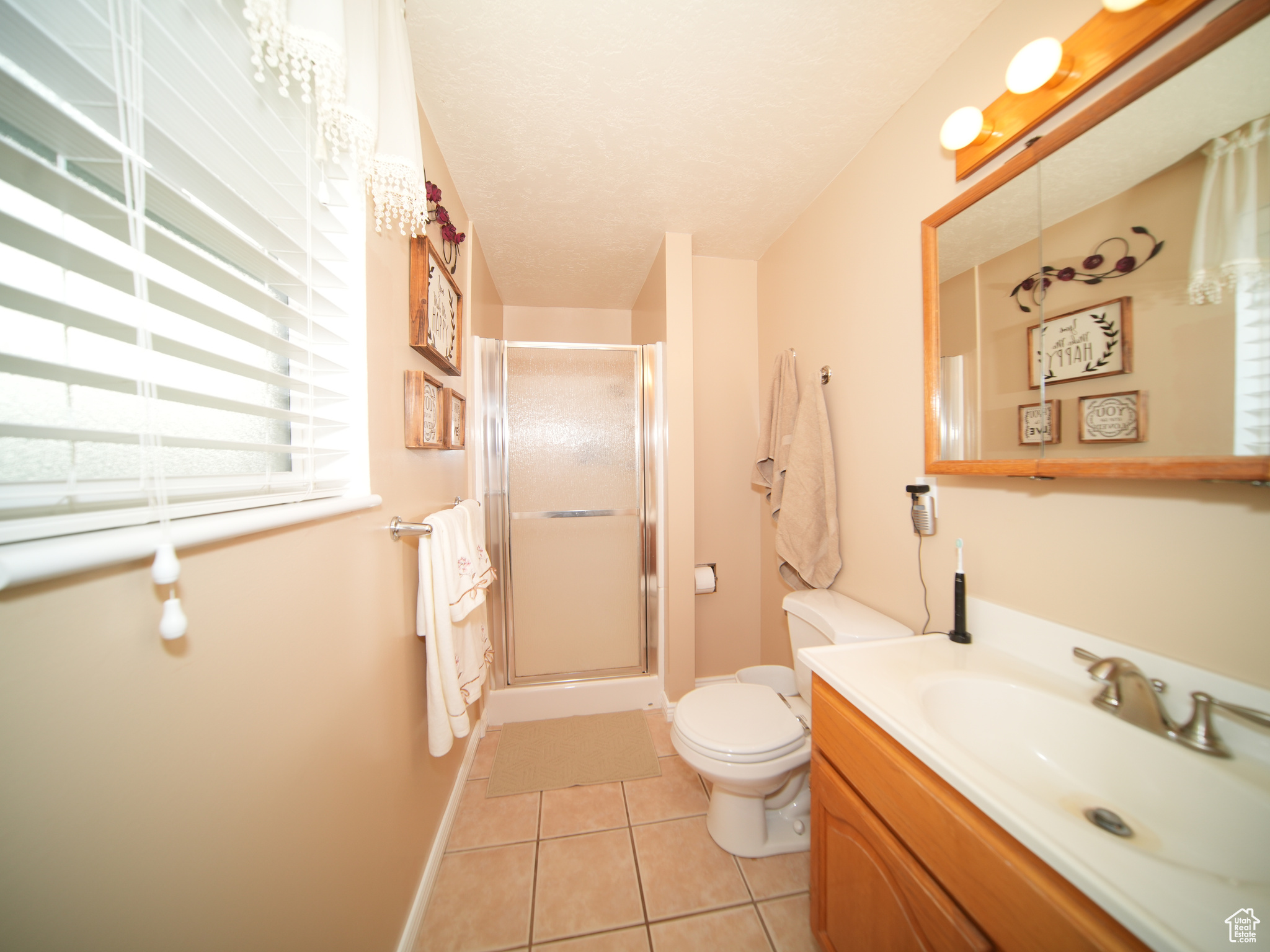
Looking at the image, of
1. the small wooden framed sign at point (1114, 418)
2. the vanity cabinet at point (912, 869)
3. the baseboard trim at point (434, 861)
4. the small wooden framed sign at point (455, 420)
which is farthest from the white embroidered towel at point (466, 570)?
the small wooden framed sign at point (1114, 418)

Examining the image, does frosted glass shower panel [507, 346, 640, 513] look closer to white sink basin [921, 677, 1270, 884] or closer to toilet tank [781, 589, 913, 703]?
toilet tank [781, 589, 913, 703]

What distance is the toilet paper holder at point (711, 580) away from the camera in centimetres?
200

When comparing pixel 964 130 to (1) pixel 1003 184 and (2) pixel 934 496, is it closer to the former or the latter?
(1) pixel 1003 184

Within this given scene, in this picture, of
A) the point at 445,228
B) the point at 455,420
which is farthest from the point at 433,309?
the point at 455,420

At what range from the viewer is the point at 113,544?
361 millimetres

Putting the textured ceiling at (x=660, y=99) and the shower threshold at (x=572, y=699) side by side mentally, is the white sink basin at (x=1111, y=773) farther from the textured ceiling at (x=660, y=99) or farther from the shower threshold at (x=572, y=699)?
the textured ceiling at (x=660, y=99)

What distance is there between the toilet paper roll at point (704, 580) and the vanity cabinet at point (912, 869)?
991mm

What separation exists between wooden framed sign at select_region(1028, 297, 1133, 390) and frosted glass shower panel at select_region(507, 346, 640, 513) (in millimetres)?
1460

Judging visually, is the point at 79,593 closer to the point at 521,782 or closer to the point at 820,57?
the point at 521,782

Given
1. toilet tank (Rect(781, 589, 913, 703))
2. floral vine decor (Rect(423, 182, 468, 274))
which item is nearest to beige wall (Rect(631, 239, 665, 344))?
floral vine decor (Rect(423, 182, 468, 274))

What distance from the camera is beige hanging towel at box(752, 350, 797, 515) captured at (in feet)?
5.69

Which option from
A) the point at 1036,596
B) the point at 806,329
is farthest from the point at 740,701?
the point at 806,329

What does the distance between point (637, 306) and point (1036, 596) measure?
239cm

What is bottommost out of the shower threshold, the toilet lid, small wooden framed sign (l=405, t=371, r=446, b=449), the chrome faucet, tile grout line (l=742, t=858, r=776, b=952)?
→ tile grout line (l=742, t=858, r=776, b=952)
